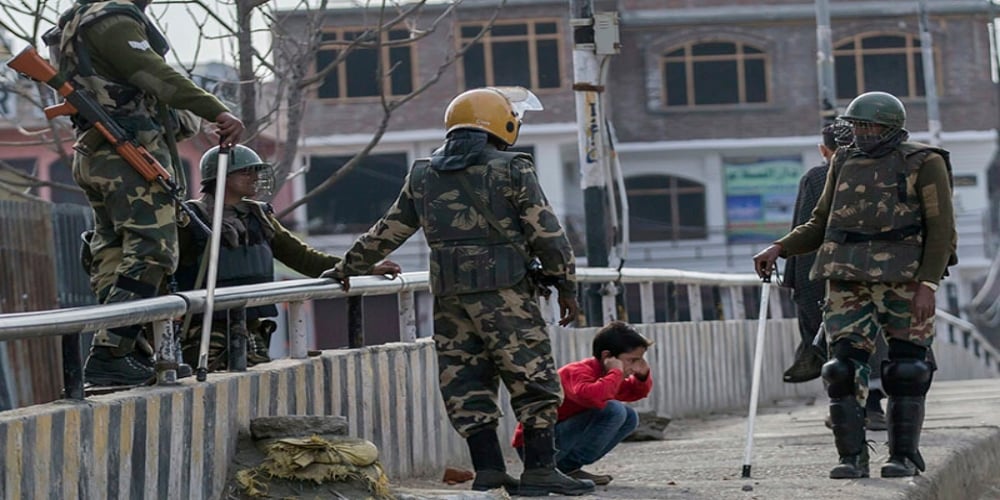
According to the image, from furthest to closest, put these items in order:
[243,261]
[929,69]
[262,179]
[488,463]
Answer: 1. [929,69]
2. [262,179]
3. [243,261]
4. [488,463]

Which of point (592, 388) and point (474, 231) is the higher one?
point (474, 231)

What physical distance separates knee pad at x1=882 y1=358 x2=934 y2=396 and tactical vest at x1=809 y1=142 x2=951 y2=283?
1.34 ft

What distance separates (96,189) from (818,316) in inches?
226

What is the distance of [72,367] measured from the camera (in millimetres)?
5797

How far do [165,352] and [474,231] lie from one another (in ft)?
5.19

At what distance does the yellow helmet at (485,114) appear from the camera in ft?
25.4

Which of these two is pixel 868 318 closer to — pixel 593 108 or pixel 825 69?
pixel 593 108

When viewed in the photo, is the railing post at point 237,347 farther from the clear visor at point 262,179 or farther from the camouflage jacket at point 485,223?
the clear visor at point 262,179

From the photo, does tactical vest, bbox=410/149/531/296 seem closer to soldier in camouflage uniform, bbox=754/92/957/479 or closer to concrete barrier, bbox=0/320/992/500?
concrete barrier, bbox=0/320/992/500

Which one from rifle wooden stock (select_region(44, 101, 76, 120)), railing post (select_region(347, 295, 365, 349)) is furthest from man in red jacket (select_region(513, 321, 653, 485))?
rifle wooden stock (select_region(44, 101, 76, 120))

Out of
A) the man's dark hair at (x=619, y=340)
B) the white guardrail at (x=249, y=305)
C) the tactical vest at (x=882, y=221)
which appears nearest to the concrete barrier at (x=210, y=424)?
the white guardrail at (x=249, y=305)

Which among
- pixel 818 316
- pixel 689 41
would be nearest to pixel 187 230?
pixel 818 316

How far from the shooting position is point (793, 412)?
14820 millimetres

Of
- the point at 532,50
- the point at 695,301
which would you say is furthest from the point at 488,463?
the point at 532,50
